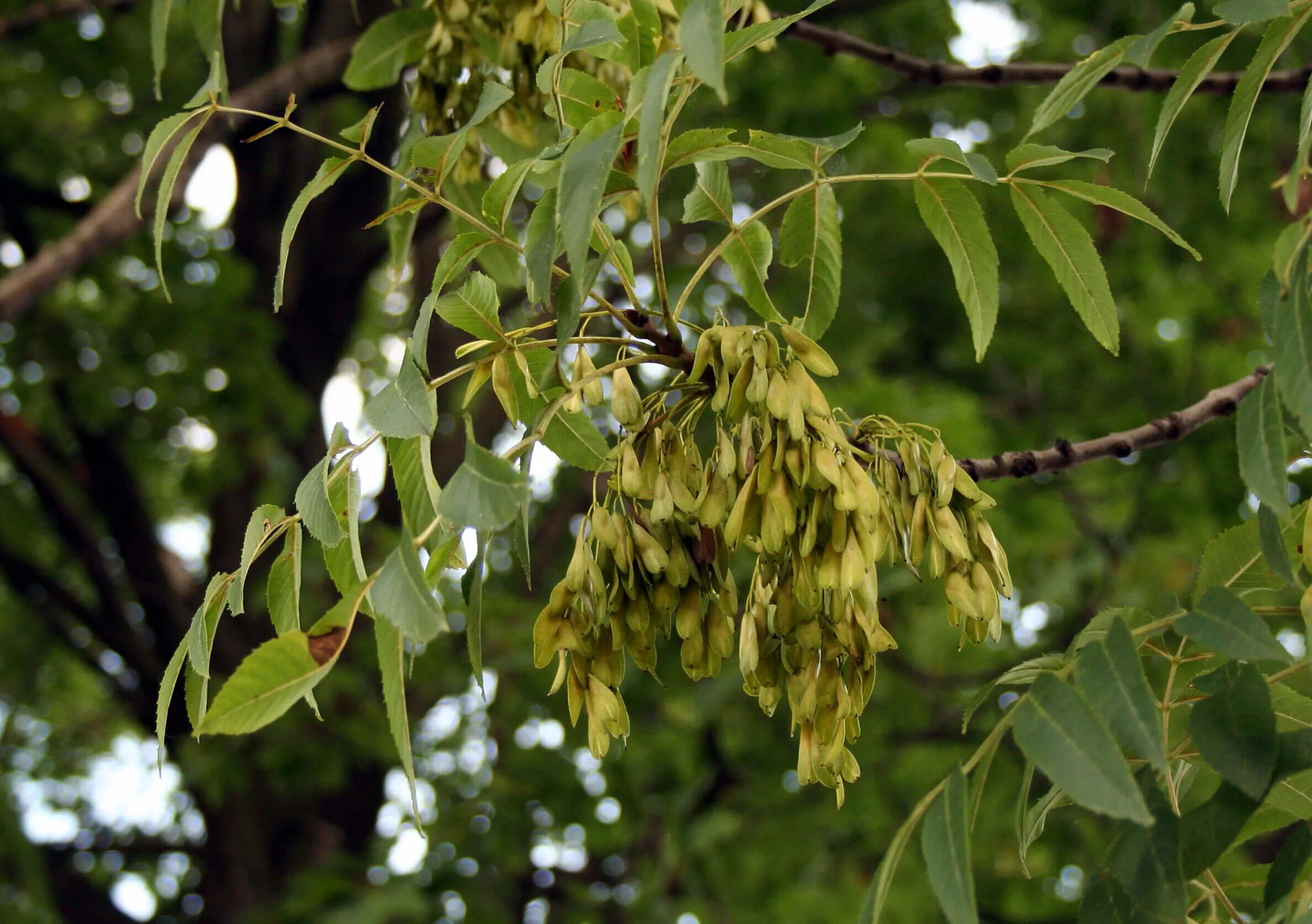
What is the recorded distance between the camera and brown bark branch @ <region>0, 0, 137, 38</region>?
3588 mm

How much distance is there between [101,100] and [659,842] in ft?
16.2

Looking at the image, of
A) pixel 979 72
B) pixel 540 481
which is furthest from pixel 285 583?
pixel 540 481

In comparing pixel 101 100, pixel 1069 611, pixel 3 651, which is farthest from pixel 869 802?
pixel 101 100

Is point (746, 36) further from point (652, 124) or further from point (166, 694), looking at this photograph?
point (166, 694)

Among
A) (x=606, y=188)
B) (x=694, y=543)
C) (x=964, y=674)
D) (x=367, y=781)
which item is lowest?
(x=367, y=781)

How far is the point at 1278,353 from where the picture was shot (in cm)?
92

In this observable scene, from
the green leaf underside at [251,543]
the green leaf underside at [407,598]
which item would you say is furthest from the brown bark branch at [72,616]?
the green leaf underside at [407,598]

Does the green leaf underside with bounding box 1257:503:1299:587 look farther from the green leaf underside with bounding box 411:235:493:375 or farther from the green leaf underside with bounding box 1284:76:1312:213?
the green leaf underside with bounding box 411:235:493:375

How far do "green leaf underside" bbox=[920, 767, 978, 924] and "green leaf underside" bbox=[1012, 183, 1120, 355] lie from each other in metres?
0.57

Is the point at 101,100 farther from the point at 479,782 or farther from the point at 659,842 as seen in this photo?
the point at 659,842

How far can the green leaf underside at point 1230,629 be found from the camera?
940mm

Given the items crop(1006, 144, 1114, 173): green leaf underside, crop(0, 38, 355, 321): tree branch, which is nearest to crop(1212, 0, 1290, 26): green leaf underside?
crop(1006, 144, 1114, 173): green leaf underside

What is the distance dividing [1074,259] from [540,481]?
4460mm

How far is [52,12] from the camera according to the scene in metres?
3.71
